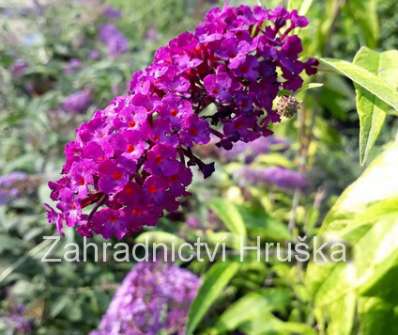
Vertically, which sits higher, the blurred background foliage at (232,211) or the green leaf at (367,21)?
the green leaf at (367,21)

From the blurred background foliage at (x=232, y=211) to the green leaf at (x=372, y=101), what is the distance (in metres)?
0.14

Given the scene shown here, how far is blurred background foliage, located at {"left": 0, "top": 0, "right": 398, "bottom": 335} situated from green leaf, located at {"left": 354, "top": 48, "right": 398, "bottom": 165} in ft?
0.45

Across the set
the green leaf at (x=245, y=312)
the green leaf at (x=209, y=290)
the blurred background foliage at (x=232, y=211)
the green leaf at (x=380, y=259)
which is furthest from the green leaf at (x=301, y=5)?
the green leaf at (x=245, y=312)

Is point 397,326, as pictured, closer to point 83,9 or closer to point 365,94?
point 365,94

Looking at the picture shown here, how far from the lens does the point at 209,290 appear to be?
162 centimetres

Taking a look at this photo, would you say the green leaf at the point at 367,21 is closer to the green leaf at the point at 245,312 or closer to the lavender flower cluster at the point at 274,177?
the lavender flower cluster at the point at 274,177

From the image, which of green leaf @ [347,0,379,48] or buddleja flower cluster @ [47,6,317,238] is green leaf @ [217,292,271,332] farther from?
green leaf @ [347,0,379,48]

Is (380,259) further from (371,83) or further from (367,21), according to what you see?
(367,21)

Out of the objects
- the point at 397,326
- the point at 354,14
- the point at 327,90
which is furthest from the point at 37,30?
the point at 397,326

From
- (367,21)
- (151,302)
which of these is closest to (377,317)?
(151,302)

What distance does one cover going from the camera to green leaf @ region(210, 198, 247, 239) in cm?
181

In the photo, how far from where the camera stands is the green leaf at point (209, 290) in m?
1.55

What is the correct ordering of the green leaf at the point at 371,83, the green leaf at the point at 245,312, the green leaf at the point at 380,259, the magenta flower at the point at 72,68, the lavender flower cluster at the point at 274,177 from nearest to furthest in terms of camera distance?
1. the green leaf at the point at 371,83
2. the green leaf at the point at 380,259
3. the green leaf at the point at 245,312
4. the lavender flower cluster at the point at 274,177
5. the magenta flower at the point at 72,68

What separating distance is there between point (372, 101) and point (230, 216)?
0.90m
